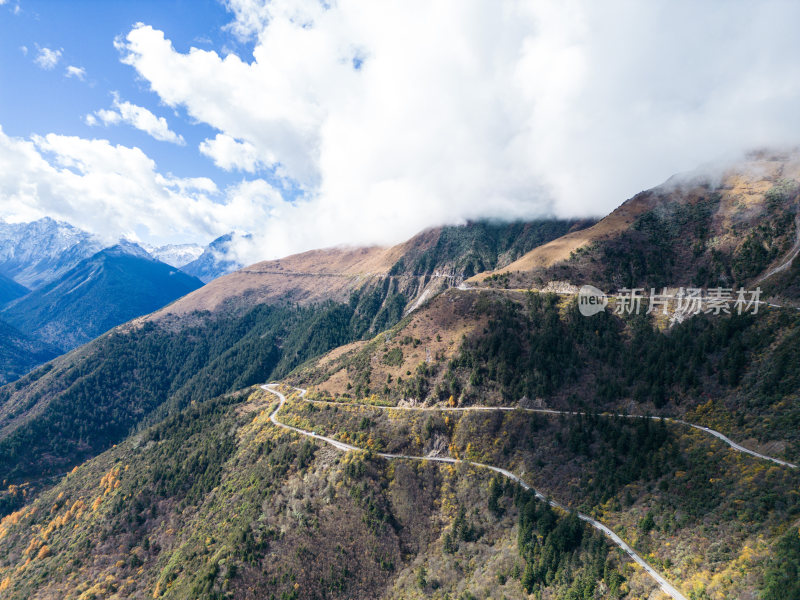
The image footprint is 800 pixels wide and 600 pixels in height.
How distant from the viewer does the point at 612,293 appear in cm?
11381

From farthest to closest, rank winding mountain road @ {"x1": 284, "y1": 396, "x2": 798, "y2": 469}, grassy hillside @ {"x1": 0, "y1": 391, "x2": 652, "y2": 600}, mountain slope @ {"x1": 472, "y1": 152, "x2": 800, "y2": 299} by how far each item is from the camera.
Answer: mountain slope @ {"x1": 472, "y1": 152, "x2": 800, "y2": 299}, grassy hillside @ {"x1": 0, "y1": 391, "x2": 652, "y2": 600}, winding mountain road @ {"x1": 284, "y1": 396, "x2": 798, "y2": 469}

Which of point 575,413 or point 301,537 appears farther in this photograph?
point 575,413

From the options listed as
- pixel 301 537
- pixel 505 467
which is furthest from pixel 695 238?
pixel 301 537

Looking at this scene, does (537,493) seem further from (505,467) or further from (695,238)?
(695,238)

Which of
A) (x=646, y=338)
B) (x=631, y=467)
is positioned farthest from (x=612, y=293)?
(x=631, y=467)

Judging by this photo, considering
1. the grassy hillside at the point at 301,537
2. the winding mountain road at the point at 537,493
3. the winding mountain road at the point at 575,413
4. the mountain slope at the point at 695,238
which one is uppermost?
the mountain slope at the point at 695,238

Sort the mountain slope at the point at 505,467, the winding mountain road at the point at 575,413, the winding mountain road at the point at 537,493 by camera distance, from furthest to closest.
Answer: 1. the winding mountain road at the point at 575,413
2. the mountain slope at the point at 505,467
3. the winding mountain road at the point at 537,493

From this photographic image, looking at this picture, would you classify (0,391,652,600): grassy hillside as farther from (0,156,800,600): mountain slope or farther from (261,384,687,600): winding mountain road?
(261,384,687,600): winding mountain road

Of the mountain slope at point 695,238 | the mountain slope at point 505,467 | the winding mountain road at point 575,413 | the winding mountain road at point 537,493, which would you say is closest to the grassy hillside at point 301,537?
the mountain slope at point 505,467

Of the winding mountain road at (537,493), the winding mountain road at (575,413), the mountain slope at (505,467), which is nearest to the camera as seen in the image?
the winding mountain road at (537,493)

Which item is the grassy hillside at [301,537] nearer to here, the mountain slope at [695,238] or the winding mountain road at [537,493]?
the winding mountain road at [537,493]

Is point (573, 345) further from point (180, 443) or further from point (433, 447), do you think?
point (180, 443)

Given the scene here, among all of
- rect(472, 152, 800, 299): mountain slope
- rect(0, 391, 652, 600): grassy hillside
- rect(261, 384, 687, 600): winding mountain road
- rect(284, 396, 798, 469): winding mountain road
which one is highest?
rect(472, 152, 800, 299): mountain slope

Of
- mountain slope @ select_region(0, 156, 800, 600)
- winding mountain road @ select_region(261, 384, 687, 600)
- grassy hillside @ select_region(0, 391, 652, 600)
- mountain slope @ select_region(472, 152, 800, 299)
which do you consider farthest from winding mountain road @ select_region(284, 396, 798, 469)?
mountain slope @ select_region(472, 152, 800, 299)
